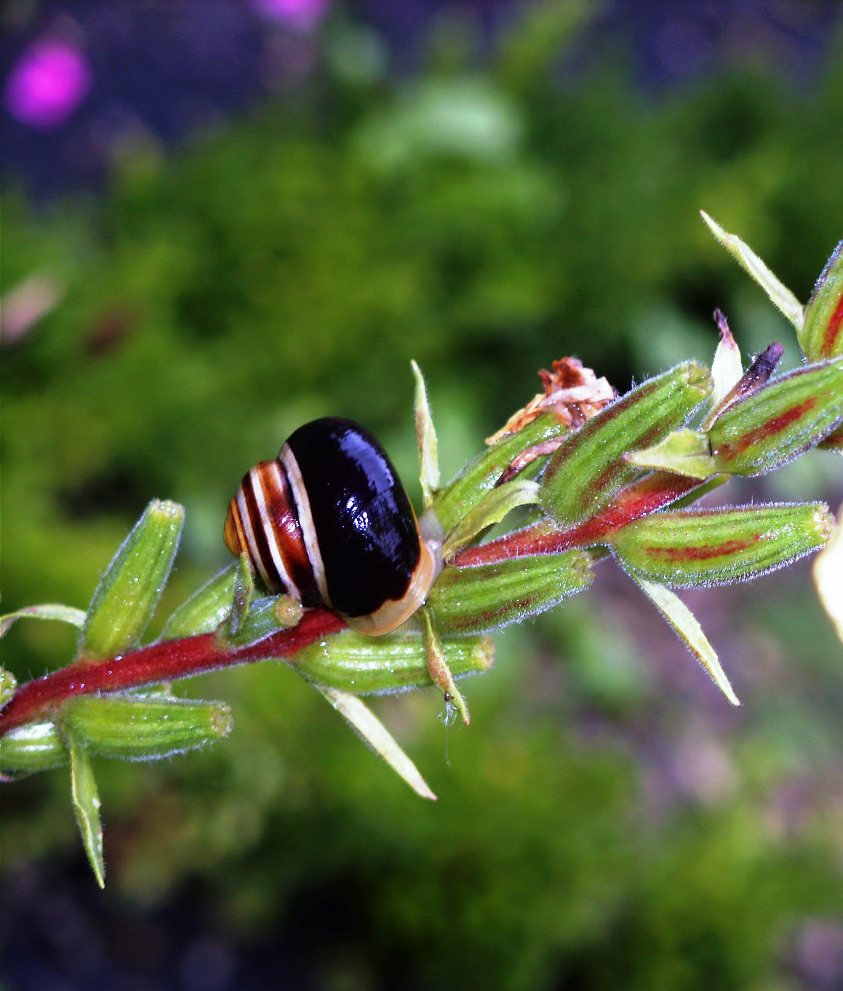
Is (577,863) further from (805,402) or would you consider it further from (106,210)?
(106,210)

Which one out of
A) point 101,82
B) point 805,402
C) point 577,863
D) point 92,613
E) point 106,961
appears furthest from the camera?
point 101,82

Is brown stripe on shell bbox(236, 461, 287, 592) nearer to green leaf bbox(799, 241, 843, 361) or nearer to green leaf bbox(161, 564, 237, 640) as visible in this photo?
green leaf bbox(161, 564, 237, 640)

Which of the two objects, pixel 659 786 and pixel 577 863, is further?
pixel 659 786

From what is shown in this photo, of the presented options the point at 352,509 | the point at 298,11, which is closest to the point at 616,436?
the point at 352,509

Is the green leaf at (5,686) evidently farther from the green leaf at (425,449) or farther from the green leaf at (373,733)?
the green leaf at (425,449)

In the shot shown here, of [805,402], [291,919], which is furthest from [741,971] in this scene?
[805,402]

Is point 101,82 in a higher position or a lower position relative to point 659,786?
higher

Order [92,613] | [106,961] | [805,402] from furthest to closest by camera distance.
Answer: [106,961]
[92,613]
[805,402]
